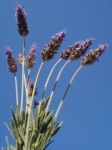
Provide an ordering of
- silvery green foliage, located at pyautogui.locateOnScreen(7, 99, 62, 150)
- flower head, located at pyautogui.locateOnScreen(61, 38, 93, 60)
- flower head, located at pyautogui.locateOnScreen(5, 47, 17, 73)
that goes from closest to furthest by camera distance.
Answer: silvery green foliage, located at pyautogui.locateOnScreen(7, 99, 62, 150), flower head, located at pyautogui.locateOnScreen(61, 38, 93, 60), flower head, located at pyautogui.locateOnScreen(5, 47, 17, 73)

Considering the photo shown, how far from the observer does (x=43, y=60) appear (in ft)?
9.73

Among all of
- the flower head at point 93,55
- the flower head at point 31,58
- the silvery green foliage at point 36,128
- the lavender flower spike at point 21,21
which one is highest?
the lavender flower spike at point 21,21

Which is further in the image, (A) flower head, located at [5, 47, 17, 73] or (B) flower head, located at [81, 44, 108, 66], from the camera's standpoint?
(A) flower head, located at [5, 47, 17, 73]

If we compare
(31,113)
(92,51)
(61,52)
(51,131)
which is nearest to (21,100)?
(31,113)

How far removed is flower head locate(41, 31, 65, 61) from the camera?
2.92m

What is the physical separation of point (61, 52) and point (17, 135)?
835 millimetres

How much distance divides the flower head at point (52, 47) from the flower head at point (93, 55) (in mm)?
277

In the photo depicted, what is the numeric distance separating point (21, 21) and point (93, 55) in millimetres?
724

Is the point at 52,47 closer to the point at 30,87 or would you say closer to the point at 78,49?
the point at 78,49

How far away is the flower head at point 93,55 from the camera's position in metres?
2.96

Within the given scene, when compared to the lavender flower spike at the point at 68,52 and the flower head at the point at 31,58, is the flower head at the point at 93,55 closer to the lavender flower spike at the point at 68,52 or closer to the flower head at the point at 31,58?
the lavender flower spike at the point at 68,52

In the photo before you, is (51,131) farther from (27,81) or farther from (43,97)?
(27,81)

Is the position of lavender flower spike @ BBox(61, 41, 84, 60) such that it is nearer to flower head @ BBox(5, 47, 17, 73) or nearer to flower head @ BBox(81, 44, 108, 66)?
flower head @ BBox(81, 44, 108, 66)

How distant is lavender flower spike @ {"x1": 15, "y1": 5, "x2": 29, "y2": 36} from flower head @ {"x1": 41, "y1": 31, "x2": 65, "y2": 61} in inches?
11.7
